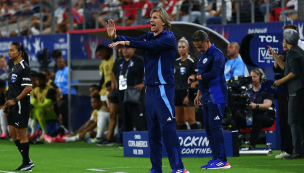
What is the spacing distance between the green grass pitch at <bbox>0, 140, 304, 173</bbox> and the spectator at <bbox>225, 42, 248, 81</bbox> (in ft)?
5.78

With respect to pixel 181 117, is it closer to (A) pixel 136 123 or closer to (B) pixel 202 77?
(A) pixel 136 123

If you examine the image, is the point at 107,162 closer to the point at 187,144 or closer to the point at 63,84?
the point at 187,144

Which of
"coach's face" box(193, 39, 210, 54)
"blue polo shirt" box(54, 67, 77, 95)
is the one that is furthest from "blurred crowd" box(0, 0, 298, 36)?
"coach's face" box(193, 39, 210, 54)

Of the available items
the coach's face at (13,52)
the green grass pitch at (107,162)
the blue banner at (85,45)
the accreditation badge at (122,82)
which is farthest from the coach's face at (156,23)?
the blue banner at (85,45)

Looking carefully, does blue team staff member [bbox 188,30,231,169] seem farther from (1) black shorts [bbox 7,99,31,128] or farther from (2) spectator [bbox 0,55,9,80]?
(2) spectator [bbox 0,55,9,80]

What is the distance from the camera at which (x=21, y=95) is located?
6.95m

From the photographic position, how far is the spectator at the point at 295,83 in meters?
7.85

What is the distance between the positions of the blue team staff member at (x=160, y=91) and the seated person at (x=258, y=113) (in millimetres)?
4018

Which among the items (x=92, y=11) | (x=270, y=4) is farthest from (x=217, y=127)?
(x=92, y=11)

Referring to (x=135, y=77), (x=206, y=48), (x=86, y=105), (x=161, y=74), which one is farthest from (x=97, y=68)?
(x=161, y=74)

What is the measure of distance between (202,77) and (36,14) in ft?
36.1

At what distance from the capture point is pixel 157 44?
18.3ft

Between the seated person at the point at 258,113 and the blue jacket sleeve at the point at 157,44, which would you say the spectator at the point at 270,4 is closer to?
the seated person at the point at 258,113

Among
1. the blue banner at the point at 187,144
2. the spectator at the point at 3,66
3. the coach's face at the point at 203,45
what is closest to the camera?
the coach's face at the point at 203,45
